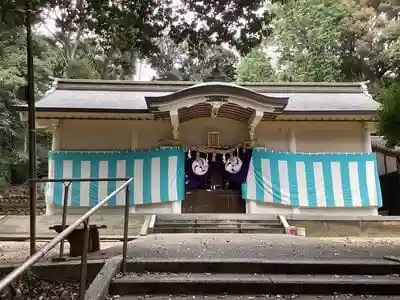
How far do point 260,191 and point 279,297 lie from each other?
779 centimetres

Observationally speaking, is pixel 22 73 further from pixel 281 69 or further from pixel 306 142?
pixel 281 69

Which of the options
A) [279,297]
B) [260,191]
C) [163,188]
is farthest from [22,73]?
[279,297]

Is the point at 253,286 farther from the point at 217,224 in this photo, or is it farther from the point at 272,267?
the point at 217,224

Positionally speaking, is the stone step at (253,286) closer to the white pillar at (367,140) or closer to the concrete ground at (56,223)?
the concrete ground at (56,223)

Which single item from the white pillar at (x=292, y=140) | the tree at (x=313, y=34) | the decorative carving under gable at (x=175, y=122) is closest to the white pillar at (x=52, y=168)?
the decorative carving under gable at (x=175, y=122)

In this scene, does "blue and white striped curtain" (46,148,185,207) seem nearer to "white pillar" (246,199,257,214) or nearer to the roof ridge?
"white pillar" (246,199,257,214)

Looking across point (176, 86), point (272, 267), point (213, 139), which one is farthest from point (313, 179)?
point (272, 267)

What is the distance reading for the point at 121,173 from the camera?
1124 centimetres

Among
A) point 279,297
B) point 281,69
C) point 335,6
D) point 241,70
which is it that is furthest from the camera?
point 241,70

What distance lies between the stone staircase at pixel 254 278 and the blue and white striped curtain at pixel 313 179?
697 centimetres

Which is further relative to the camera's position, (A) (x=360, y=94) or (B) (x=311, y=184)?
(A) (x=360, y=94)

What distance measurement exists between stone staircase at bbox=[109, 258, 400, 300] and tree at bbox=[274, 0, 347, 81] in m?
17.2

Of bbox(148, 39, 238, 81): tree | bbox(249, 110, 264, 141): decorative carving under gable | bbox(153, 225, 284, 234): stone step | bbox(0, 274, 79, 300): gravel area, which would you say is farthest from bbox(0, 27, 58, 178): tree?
bbox(0, 274, 79, 300): gravel area

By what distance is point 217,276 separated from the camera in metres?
3.94
